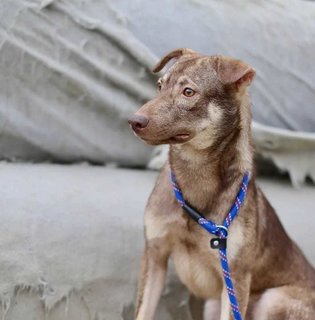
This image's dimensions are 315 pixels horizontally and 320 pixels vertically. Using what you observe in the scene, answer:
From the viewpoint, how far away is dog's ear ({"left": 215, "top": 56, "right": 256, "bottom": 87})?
233 centimetres

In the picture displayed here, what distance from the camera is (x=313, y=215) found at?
10.3 ft

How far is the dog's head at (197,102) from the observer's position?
2.27 meters

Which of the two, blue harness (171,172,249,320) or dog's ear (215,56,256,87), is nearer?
dog's ear (215,56,256,87)

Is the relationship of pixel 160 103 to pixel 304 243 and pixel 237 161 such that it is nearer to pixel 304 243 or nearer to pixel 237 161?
pixel 237 161

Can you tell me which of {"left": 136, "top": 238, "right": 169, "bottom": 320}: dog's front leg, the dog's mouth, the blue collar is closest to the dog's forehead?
the dog's mouth

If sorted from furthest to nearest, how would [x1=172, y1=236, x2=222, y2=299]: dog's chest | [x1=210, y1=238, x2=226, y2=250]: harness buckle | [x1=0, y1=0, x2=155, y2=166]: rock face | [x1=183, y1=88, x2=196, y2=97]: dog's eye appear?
[x1=0, y1=0, x2=155, y2=166]: rock face < [x1=172, y1=236, x2=222, y2=299]: dog's chest < [x1=210, y1=238, x2=226, y2=250]: harness buckle < [x1=183, y1=88, x2=196, y2=97]: dog's eye

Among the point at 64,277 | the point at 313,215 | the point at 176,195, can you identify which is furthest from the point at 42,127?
the point at 313,215

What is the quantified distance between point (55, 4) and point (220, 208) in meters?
1.21

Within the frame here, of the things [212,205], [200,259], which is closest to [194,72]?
[212,205]

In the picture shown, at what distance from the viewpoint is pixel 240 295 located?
8.32ft

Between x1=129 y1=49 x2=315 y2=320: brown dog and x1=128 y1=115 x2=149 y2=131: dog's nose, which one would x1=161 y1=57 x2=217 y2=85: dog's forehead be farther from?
x1=128 y1=115 x2=149 y2=131: dog's nose

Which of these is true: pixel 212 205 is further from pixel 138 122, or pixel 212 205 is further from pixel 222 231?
pixel 138 122

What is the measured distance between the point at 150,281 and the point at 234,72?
31.3 inches

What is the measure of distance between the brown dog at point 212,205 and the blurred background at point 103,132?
28 centimetres
